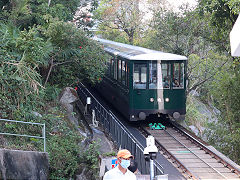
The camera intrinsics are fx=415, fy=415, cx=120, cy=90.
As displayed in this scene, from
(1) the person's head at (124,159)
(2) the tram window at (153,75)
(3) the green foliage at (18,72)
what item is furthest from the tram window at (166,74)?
(1) the person's head at (124,159)

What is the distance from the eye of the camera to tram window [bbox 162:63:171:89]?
55.2 ft

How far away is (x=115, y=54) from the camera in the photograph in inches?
777

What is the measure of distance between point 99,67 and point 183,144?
4.97 m

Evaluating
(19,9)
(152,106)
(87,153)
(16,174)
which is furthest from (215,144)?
(16,174)

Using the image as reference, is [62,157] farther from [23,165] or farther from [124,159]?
[124,159]

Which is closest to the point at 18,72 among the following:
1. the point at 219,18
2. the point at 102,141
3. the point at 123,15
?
the point at 102,141

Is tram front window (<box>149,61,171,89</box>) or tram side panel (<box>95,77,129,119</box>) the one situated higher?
tram front window (<box>149,61,171,89</box>)

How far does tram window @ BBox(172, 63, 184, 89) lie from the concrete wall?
735 cm

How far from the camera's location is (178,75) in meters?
17.0

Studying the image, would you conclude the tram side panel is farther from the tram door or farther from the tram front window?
the tram front window

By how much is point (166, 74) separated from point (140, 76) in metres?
1.06

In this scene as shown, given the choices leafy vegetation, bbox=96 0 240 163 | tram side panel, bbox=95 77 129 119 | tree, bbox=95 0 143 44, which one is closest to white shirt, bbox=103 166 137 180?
tram side panel, bbox=95 77 129 119

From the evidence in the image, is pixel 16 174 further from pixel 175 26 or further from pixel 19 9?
pixel 175 26

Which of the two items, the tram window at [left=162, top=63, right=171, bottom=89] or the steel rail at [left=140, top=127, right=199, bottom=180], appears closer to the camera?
the steel rail at [left=140, top=127, right=199, bottom=180]
